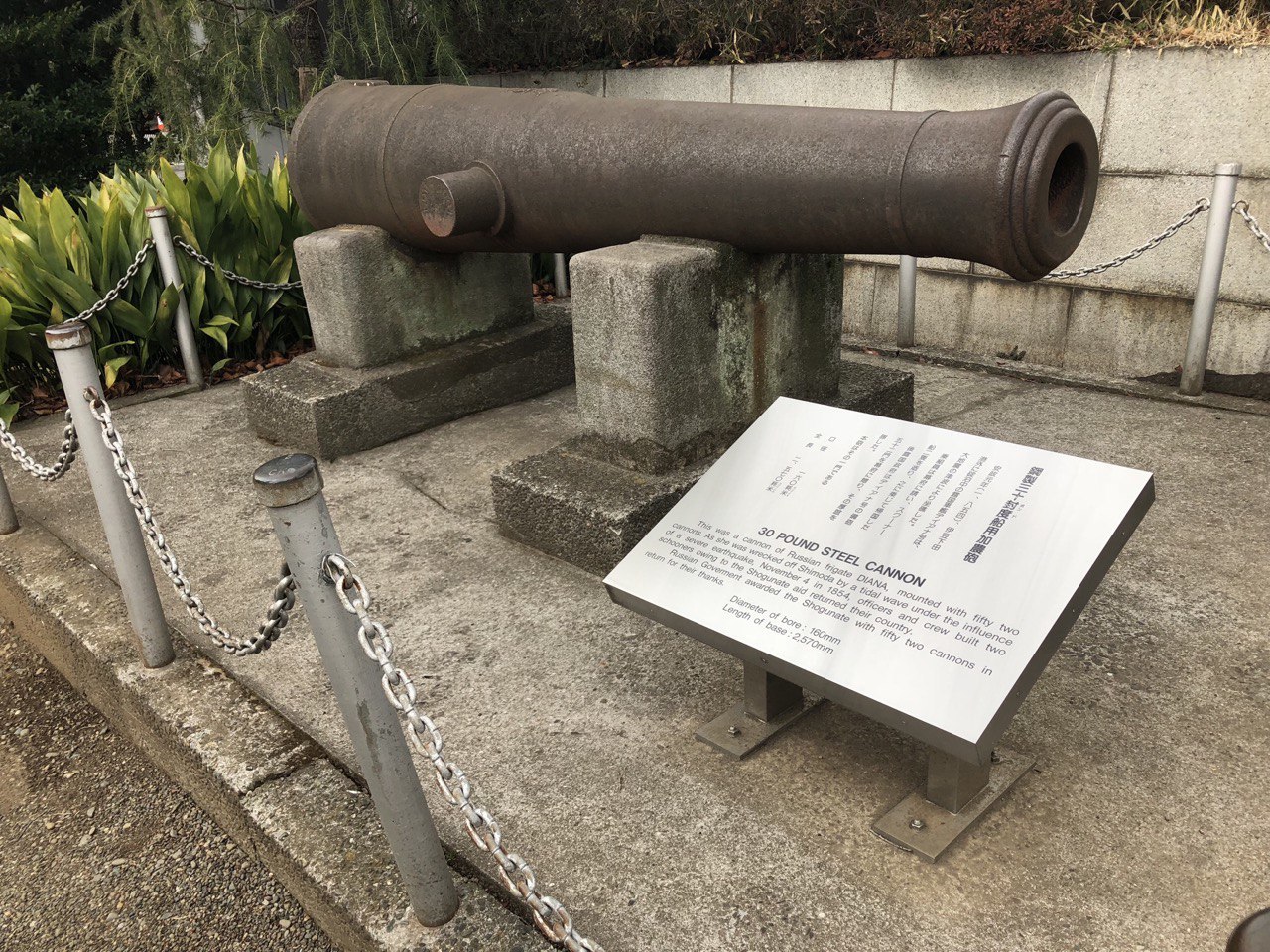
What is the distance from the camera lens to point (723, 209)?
301 cm

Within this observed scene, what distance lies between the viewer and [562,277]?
21.7 ft

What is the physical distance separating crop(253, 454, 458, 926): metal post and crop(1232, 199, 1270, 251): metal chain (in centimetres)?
382

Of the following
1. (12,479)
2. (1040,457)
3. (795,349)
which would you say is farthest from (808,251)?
(12,479)

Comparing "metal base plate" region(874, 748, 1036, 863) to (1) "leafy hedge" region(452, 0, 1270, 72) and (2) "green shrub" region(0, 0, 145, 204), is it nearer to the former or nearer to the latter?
(1) "leafy hedge" region(452, 0, 1270, 72)

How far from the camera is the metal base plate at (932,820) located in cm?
200

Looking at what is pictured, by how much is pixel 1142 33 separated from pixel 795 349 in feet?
7.97

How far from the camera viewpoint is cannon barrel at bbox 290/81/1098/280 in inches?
97.4

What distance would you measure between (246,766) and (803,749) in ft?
4.19

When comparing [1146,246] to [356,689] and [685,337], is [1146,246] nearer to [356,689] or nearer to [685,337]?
[685,337]

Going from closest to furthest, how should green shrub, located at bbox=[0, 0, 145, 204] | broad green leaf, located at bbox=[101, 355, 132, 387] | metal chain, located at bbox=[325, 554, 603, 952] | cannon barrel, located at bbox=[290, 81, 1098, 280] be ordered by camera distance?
metal chain, located at bbox=[325, 554, 603, 952] < cannon barrel, located at bbox=[290, 81, 1098, 280] < broad green leaf, located at bbox=[101, 355, 132, 387] < green shrub, located at bbox=[0, 0, 145, 204]

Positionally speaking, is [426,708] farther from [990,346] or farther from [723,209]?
[990,346]

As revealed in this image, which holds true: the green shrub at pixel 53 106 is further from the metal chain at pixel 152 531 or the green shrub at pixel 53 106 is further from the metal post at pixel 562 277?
the metal chain at pixel 152 531

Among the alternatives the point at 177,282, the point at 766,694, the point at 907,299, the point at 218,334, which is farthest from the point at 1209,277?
the point at 177,282

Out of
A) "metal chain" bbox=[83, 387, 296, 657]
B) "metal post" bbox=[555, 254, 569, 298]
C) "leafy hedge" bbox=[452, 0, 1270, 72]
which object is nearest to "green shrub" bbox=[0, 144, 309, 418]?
"metal post" bbox=[555, 254, 569, 298]
